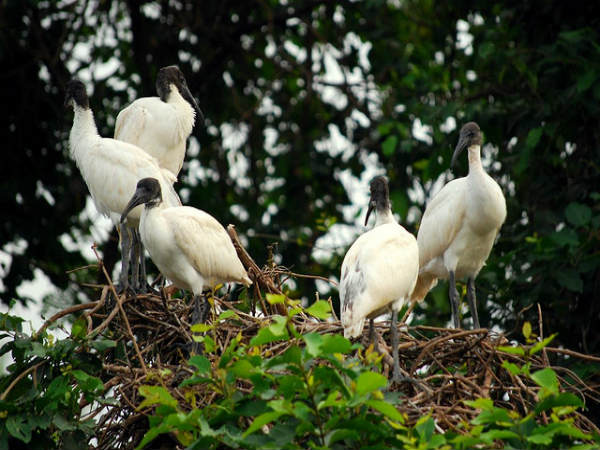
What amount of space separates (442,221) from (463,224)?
158mm

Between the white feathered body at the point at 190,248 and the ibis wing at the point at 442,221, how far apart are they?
58.5 inches

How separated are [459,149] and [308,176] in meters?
4.43

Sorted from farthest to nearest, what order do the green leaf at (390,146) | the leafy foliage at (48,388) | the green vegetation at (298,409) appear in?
the green leaf at (390,146) < the leafy foliage at (48,388) < the green vegetation at (298,409)

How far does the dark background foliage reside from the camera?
32.3 feet

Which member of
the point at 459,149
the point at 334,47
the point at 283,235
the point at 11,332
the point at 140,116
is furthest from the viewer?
the point at 334,47

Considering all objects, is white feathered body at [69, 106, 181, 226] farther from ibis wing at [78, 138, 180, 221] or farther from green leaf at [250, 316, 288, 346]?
green leaf at [250, 316, 288, 346]

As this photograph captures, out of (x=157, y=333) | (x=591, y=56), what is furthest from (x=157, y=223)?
(x=591, y=56)

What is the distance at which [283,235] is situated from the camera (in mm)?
12234

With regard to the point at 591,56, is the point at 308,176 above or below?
below

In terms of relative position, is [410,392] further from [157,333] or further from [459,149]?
[459,149]

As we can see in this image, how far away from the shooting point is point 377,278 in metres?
6.90

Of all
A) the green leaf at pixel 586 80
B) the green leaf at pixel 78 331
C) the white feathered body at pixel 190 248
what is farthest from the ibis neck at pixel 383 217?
the green leaf at pixel 78 331

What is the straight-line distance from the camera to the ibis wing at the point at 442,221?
8.31 meters

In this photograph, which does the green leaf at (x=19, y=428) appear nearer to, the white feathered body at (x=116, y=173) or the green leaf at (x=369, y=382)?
the green leaf at (x=369, y=382)
